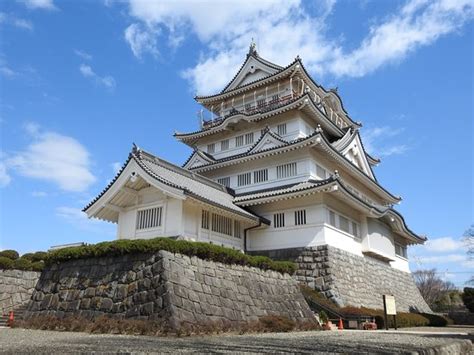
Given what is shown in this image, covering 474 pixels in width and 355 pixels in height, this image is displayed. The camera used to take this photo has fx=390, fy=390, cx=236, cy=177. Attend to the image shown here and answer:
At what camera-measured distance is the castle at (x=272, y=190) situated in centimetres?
1845

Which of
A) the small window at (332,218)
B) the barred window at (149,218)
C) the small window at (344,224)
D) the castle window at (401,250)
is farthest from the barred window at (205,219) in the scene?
the castle window at (401,250)

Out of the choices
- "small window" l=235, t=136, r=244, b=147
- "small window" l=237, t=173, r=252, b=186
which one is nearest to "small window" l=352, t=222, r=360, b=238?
"small window" l=237, t=173, r=252, b=186

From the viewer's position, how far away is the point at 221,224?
19562mm

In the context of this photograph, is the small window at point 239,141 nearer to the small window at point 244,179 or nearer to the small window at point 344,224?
the small window at point 244,179

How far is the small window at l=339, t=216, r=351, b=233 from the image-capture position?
21.4 metres

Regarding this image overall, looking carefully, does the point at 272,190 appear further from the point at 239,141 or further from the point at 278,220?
the point at 239,141

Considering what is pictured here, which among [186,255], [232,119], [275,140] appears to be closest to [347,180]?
[275,140]

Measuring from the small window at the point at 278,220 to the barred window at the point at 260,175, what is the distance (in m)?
3.27

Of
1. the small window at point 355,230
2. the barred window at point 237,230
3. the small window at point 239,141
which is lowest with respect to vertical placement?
the barred window at point 237,230

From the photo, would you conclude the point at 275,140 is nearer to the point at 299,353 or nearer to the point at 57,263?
the point at 57,263

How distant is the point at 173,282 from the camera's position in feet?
37.0

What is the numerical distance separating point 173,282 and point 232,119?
18236mm

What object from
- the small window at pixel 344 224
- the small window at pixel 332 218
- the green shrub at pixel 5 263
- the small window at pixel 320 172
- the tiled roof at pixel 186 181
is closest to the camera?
the green shrub at pixel 5 263

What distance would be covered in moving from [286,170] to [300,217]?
3839 millimetres
